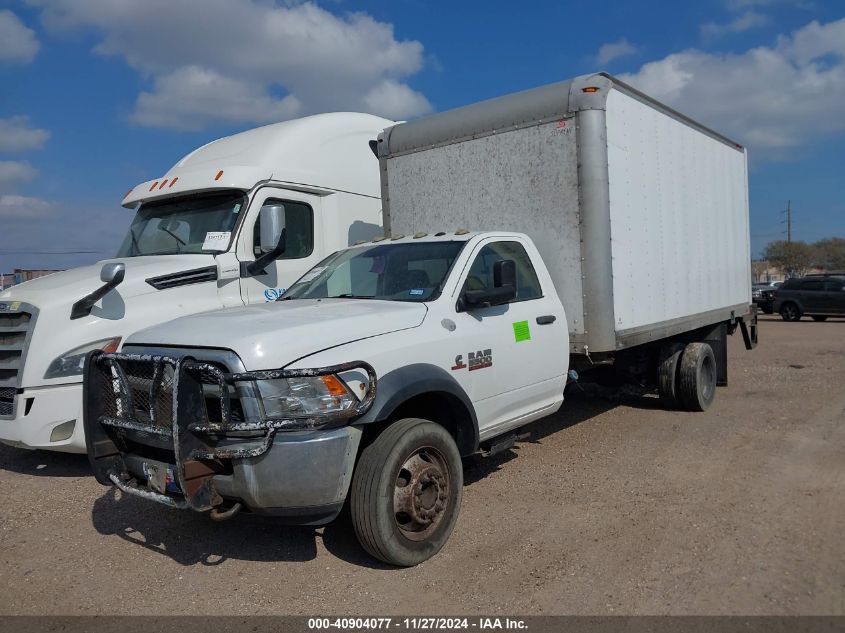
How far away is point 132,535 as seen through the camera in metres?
4.80

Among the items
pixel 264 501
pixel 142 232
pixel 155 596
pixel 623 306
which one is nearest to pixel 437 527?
pixel 264 501

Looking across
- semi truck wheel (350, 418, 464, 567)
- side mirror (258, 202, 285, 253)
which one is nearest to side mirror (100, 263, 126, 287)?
side mirror (258, 202, 285, 253)

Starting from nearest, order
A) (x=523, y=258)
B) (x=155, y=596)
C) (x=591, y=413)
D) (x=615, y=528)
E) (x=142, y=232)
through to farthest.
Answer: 1. (x=155, y=596)
2. (x=615, y=528)
3. (x=523, y=258)
4. (x=142, y=232)
5. (x=591, y=413)

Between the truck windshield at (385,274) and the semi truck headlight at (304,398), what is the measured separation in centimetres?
126

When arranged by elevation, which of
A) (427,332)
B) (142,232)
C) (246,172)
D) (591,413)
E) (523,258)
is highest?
(246,172)

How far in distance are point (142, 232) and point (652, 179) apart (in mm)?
5466

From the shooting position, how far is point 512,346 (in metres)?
5.11

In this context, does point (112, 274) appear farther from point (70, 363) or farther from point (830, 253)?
point (830, 253)

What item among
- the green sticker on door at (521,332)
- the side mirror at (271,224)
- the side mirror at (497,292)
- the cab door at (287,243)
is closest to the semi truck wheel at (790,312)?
the cab door at (287,243)

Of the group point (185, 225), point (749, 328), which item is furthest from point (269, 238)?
point (749, 328)

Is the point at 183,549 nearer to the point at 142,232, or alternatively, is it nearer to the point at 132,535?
the point at 132,535

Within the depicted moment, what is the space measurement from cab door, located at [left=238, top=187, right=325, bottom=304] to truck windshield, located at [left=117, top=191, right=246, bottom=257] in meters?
0.17

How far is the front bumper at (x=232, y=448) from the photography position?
356 centimetres

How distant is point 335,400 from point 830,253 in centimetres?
8563
